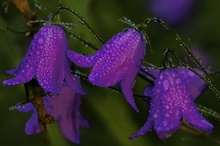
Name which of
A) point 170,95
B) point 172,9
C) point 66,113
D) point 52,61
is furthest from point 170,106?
point 172,9

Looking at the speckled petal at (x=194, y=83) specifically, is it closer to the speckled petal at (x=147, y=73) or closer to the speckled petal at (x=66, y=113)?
the speckled petal at (x=147, y=73)

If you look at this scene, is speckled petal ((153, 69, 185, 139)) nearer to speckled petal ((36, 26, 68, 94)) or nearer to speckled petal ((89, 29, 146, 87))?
speckled petal ((89, 29, 146, 87))

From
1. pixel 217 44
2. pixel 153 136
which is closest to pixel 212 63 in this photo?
pixel 217 44

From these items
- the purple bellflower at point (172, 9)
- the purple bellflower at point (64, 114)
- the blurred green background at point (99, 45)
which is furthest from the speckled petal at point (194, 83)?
the purple bellflower at point (172, 9)

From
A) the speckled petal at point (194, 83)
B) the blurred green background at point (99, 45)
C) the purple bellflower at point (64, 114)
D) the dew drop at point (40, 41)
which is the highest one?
the dew drop at point (40, 41)

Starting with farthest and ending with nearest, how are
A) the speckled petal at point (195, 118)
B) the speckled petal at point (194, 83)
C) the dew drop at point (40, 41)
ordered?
the speckled petal at point (194, 83)
the dew drop at point (40, 41)
the speckled petal at point (195, 118)

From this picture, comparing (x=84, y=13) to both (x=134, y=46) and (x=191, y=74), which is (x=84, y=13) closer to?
(x=191, y=74)

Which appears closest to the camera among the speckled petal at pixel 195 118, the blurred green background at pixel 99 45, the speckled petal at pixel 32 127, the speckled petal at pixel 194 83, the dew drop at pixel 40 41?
the speckled petal at pixel 195 118
